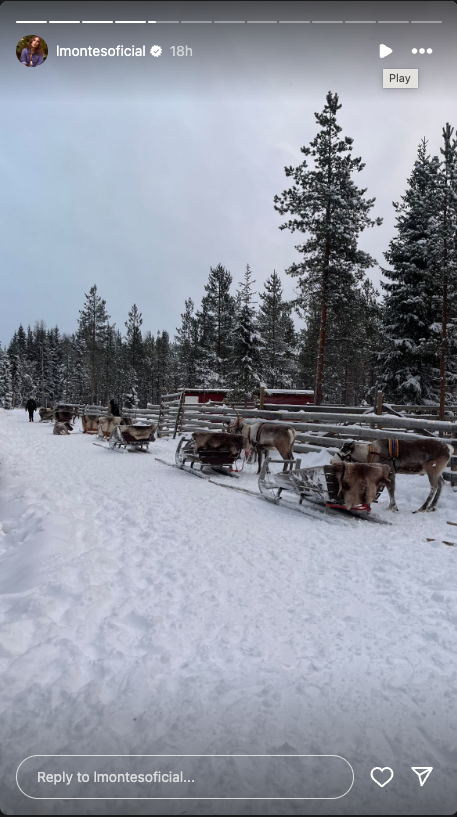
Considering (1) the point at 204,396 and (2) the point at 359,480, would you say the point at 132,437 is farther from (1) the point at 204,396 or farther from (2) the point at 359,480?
(1) the point at 204,396

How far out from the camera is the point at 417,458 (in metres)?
6.23

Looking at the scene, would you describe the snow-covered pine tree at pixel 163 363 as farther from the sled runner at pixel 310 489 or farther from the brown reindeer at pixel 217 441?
the sled runner at pixel 310 489

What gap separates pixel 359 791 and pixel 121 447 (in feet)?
47.5

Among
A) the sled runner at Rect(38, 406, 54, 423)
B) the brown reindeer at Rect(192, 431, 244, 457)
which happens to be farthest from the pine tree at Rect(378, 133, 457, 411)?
the sled runner at Rect(38, 406, 54, 423)

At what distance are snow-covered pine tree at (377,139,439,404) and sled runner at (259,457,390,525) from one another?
45.5 ft

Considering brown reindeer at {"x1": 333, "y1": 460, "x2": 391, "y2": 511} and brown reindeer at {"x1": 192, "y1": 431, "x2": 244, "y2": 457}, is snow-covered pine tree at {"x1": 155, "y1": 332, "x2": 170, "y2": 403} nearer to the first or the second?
brown reindeer at {"x1": 192, "y1": 431, "x2": 244, "y2": 457}

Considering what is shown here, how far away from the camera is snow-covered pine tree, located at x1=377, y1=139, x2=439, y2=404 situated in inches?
736

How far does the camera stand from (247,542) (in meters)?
4.95

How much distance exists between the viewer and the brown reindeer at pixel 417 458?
616cm

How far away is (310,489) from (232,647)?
3.83m

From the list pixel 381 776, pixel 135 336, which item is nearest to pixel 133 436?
pixel 381 776

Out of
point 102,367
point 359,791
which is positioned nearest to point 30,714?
point 359,791

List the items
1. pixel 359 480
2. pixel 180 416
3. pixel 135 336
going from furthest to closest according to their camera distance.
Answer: pixel 135 336, pixel 180 416, pixel 359 480

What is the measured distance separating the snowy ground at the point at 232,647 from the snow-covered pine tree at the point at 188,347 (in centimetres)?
3248
